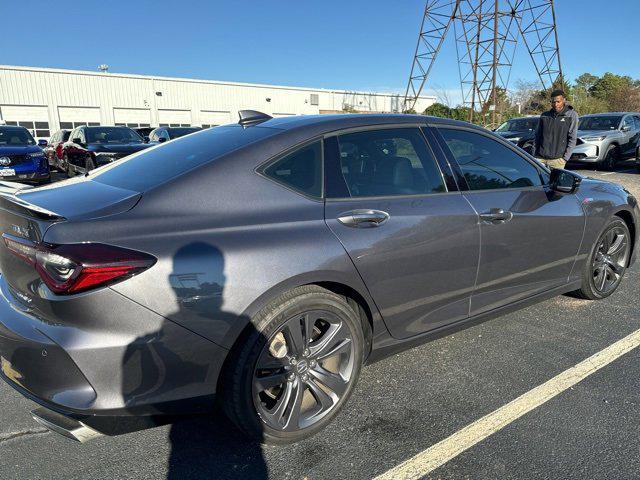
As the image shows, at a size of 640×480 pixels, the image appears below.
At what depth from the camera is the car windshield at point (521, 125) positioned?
15.5m

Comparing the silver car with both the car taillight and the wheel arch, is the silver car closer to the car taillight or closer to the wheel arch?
the wheel arch

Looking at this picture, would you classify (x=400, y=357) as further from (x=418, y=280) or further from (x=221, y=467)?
(x=221, y=467)

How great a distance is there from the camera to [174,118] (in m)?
37.1

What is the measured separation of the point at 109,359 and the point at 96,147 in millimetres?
10941

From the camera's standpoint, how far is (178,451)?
2354 millimetres

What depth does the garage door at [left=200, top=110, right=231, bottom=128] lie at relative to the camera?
1509 inches

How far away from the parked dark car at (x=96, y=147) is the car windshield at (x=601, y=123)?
12451 mm

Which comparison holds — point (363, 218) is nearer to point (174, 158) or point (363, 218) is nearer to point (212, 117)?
point (174, 158)

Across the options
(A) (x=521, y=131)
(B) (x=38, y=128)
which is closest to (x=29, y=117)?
(B) (x=38, y=128)

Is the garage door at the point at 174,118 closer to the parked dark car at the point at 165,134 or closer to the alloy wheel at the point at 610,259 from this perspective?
the parked dark car at the point at 165,134

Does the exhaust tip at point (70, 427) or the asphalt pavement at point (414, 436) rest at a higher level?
the exhaust tip at point (70, 427)

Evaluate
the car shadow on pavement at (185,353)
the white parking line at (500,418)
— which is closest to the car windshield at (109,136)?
the car shadow on pavement at (185,353)

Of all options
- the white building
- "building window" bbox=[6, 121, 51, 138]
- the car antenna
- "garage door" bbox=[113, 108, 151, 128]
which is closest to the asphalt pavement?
the car antenna

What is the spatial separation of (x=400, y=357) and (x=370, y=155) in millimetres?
1406
